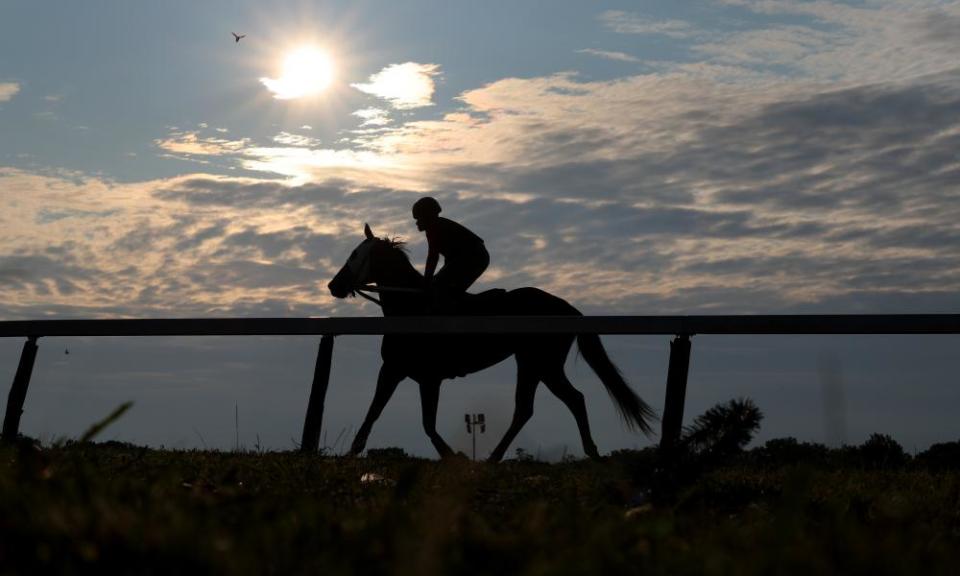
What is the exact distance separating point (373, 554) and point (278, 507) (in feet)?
2.73

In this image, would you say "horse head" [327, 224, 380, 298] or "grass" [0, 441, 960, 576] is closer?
"grass" [0, 441, 960, 576]

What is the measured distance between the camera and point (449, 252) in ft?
38.3

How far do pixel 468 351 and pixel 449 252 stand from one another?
110cm

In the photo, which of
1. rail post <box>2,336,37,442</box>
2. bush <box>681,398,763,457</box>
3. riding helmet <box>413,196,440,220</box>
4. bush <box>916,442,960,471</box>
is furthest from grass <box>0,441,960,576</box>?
rail post <box>2,336,37,442</box>

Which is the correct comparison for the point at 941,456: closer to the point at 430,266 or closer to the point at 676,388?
the point at 676,388

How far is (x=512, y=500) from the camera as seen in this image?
542 centimetres

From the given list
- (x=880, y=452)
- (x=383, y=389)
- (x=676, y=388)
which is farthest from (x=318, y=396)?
(x=880, y=452)

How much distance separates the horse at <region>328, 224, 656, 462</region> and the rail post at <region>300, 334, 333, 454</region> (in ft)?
1.72

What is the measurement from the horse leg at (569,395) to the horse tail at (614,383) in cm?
33

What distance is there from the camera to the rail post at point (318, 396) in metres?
10.8

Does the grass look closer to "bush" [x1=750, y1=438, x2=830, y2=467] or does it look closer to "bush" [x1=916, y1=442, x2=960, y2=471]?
"bush" [x1=750, y1=438, x2=830, y2=467]

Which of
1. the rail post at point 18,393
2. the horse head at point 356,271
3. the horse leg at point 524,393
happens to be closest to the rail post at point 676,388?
the horse leg at point 524,393

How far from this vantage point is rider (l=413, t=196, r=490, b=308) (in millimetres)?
11578

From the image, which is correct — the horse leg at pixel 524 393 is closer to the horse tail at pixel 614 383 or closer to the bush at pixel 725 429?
the horse tail at pixel 614 383
